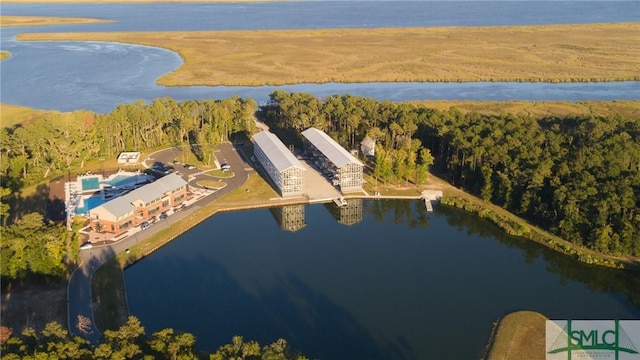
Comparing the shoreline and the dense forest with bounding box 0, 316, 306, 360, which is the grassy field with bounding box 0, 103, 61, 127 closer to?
the shoreline

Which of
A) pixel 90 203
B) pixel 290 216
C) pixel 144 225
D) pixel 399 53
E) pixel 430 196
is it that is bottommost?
pixel 290 216

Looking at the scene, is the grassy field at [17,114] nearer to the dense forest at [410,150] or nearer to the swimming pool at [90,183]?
the dense forest at [410,150]

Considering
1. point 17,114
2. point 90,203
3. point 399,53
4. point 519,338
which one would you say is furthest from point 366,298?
point 399,53

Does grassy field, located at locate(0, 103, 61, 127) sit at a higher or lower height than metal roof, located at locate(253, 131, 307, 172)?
higher

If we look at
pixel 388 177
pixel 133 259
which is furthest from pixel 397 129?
pixel 133 259

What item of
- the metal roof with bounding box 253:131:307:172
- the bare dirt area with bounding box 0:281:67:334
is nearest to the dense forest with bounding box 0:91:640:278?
the bare dirt area with bounding box 0:281:67:334

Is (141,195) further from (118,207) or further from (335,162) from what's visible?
(335,162)

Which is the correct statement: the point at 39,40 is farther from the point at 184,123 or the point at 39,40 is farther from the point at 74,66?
the point at 184,123
